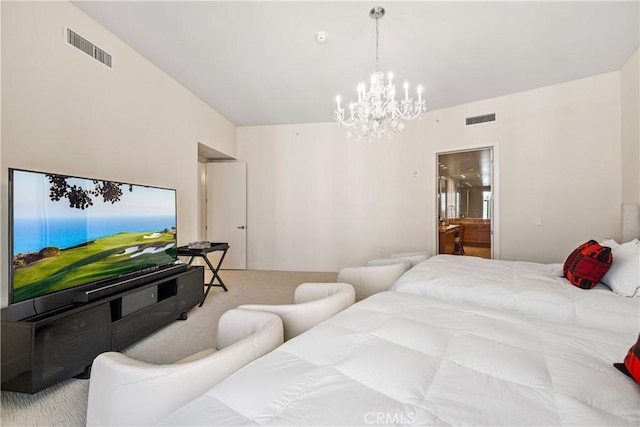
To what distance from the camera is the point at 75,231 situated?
1.96 meters

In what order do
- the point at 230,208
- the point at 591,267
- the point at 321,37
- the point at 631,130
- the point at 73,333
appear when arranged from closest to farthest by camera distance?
the point at 73,333
the point at 591,267
the point at 321,37
the point at 631,130
the point at 230,208

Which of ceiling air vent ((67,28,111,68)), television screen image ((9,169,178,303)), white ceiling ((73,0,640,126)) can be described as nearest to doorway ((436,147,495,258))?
white ceiling ((73,0,640,126))

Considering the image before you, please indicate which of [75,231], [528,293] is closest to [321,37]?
[75,231]

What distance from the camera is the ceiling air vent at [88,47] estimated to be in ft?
7.56

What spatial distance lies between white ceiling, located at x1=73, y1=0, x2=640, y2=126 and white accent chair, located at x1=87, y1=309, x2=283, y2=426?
270 cm

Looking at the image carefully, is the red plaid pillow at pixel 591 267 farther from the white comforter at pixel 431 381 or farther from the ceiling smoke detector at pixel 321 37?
the ceiling smoke detector at pixel 321 37

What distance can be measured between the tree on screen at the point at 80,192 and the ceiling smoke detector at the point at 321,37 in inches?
93.4

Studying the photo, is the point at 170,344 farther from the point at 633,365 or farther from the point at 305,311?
the point at 633,365

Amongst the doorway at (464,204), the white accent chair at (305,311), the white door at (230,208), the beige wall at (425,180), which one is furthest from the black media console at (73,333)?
the doorway at (464,204)

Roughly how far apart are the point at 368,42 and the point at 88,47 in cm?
269

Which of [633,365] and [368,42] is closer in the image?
[633,365]

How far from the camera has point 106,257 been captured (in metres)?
2.21

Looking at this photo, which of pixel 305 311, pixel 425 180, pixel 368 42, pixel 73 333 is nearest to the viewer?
pixel 305 311

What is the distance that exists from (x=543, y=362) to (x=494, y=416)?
16.9 inches
